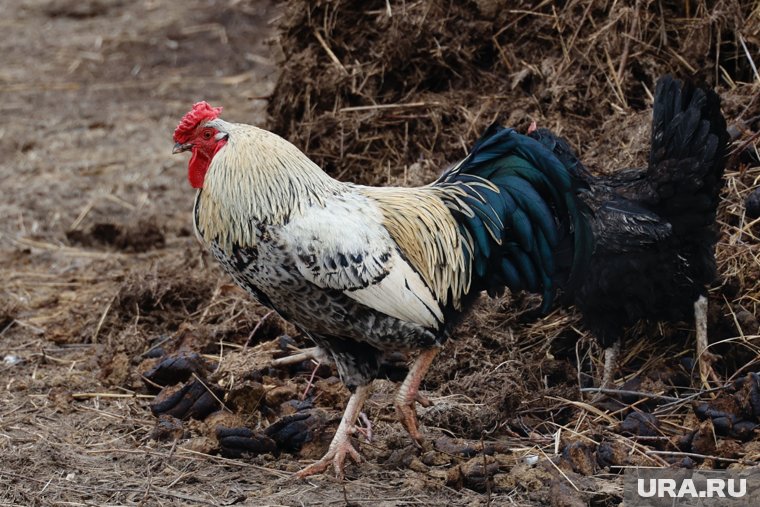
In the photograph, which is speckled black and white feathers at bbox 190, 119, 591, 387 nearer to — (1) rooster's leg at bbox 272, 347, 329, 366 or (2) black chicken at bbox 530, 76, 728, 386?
(2) black chicken at bbox 530, 76, 728, 386

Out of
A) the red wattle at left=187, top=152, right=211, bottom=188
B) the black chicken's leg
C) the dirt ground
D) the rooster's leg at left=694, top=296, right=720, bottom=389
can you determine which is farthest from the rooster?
the rooster's leg at left=694, top=296, right=720, bottom=389

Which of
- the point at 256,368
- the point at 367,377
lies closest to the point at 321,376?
the point at 256,368

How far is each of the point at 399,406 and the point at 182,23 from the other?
11160 millimetres

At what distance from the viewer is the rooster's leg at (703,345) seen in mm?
5539

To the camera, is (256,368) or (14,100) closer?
(256,368)

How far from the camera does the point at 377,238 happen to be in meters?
4.79

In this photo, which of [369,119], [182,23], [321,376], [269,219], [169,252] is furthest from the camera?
[182,23]

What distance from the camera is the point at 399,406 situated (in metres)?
4.96

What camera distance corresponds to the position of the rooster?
15.3 feet

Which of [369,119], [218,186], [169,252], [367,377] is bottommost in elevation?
[169,252]

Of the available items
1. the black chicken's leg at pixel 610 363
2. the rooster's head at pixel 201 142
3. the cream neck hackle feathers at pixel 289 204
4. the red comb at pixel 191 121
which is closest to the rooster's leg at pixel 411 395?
the cream neck hackle feathers at pixel 289 204

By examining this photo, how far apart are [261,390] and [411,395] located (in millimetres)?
967

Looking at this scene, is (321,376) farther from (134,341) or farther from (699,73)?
(699,73)

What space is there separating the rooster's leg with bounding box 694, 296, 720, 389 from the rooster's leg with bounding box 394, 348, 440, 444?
1618 mm
